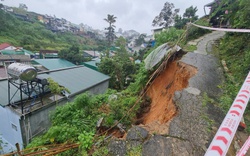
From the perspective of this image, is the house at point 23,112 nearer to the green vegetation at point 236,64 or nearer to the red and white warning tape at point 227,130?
the red and white warning tape at point 227,130

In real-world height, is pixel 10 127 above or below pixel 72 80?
below

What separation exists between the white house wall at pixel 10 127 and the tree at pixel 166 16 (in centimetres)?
2685

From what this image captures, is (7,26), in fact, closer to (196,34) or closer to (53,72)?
(53,72)

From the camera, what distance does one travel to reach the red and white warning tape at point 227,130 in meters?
0.81

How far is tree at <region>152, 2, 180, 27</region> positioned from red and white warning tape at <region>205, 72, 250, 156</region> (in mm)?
27422

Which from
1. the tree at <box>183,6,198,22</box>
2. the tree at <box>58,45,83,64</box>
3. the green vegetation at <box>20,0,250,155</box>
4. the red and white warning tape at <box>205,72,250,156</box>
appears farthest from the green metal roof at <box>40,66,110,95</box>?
the tree at <box>183,6,198,22</box>

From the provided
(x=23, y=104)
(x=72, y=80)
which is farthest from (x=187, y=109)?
(x=72, y=80)

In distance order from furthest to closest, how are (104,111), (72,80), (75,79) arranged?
(75,79) < (72,80) < (104,111)

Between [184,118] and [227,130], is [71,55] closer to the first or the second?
[184,118]

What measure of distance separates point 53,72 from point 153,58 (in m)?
7.79

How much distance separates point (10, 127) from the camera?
5547mm

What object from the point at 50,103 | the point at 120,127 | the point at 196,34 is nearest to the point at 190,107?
the point at 120,127

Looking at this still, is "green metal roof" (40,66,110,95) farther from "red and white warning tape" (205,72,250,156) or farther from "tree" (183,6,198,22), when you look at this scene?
"tree" (183,6,198,22)

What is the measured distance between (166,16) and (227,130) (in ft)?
92.7
